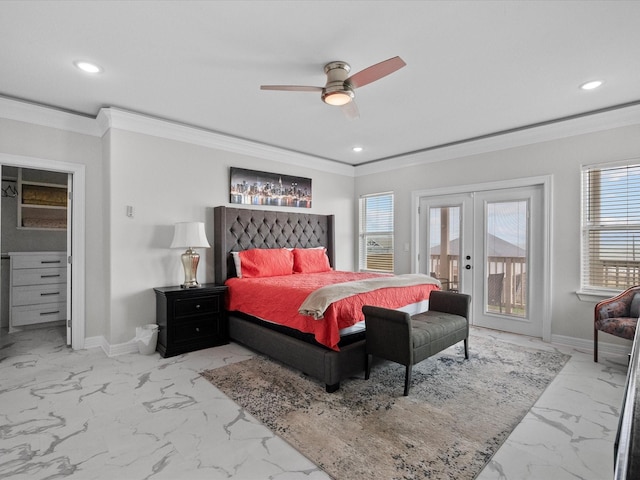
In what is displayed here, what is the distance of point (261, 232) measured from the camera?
16.3 ft

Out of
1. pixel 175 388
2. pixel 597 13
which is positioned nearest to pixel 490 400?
pixel 175 388

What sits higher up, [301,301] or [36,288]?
[301,301]

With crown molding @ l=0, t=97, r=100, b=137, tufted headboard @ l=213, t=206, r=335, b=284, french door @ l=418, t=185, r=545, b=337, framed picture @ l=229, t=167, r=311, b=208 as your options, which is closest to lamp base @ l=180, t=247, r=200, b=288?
tufted headboard @ l=213, t=206, r=335, b=284

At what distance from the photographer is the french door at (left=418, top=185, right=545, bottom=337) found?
4.38 meters

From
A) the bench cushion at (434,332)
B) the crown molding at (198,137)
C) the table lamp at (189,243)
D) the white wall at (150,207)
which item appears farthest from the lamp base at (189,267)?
the bench cushion at (434,332)

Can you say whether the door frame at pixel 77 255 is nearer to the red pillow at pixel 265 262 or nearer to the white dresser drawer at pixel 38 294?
the white dresser drawer at pixel 38 294

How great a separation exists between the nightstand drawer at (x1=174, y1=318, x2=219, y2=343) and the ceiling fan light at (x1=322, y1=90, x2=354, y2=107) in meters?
2.84

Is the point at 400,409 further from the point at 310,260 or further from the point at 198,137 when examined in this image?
the point at 198,137

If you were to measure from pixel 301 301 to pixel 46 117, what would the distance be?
11.4ft

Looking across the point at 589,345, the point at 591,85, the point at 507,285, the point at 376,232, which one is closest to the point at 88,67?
the point at 591,85

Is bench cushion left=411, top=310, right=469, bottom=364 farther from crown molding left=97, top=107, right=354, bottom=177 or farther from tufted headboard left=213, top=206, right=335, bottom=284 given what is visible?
crown molding left=97, top=107, right=354, bottom=177

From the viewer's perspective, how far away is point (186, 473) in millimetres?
1866

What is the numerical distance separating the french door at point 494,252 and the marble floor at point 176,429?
3.84 ft

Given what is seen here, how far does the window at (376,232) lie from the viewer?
6.09 m
